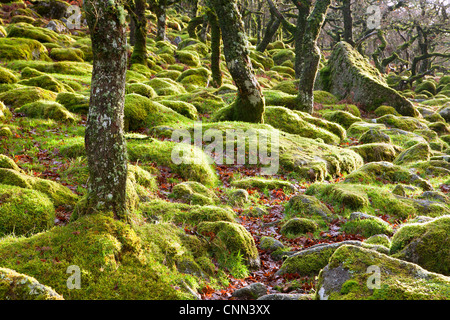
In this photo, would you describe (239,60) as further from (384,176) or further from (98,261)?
(98,261)

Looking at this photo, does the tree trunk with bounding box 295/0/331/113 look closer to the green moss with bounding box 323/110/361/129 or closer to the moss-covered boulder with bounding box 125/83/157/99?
the green moss with bounding box 323/110/361/129

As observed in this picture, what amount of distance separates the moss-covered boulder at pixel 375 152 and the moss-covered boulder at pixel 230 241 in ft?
34.0

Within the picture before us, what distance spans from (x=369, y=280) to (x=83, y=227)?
13.6ft

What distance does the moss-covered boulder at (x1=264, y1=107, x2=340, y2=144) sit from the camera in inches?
650

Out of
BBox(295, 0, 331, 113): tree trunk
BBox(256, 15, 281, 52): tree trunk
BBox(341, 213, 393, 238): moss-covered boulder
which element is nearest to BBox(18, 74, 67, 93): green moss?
BBox(295, 0, 331, 113): tree trunk

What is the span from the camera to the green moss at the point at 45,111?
13.7m

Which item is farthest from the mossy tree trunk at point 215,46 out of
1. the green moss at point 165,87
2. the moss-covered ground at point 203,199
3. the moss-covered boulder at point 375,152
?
the moss-covered boulder at point 375,152

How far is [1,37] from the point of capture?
27797 millimetres

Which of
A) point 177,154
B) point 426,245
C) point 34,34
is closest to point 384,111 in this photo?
point 177,154

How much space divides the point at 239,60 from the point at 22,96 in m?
9.11

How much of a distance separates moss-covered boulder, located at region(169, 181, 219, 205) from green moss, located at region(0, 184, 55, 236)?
3.13m

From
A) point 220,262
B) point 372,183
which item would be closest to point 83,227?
point 220,262
